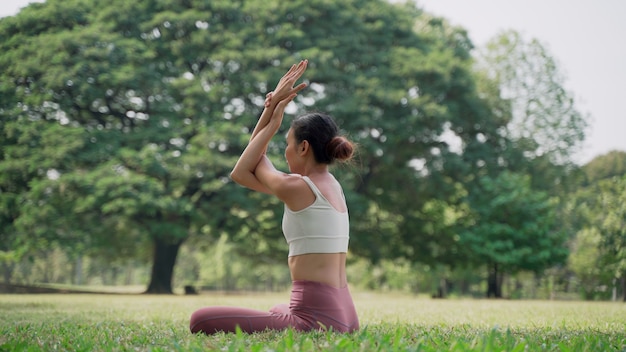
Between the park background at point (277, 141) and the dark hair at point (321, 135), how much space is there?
10751 mm

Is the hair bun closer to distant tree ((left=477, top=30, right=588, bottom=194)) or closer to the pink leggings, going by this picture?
the pink leggings

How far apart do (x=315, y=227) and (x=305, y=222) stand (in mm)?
69

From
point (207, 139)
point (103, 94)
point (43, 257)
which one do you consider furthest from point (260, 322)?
point (43, 257)

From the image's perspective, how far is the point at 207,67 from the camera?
19.8 m

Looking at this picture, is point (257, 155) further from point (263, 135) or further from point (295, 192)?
point (295, 192)

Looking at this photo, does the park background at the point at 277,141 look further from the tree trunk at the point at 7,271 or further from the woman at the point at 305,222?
the tree trunk at the point at 7,271

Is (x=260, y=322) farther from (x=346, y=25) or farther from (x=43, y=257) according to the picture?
(x=43, y=257)

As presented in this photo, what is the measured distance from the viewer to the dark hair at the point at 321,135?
13.1 feet

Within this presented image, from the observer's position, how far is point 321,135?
158 inches

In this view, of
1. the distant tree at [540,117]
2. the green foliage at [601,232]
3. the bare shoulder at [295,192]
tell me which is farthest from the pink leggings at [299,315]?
the distant tree at [540,117]

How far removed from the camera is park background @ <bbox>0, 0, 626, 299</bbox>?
1720cm

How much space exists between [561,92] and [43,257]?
2672cm

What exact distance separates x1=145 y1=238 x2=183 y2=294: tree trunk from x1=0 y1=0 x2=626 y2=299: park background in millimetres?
73

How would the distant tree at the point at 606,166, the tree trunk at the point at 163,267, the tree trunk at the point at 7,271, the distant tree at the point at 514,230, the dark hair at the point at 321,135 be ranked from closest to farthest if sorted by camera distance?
the dark hair at the point at 321,135
the distant tree at the point at 514,230
the tree trunk at the point at 163,267
the distant tree at the point at 606,166
the tree trunk at the point at 7,271
